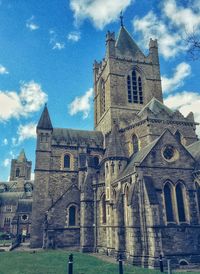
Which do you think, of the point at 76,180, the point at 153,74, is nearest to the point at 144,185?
the point at 76,180

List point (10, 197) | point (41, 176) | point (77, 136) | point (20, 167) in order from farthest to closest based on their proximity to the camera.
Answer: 1. point (20, 167)
2. point (10, 197)
3. point (77, 136)
4. point (41, 176)

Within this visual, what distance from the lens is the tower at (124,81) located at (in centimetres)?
3628

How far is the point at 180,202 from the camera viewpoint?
19203 millimetres

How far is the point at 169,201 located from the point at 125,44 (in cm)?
3098

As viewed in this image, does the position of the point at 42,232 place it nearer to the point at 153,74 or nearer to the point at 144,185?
the point at 144,185

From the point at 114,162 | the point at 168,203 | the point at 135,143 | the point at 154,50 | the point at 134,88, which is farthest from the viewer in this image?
the point at 154,50

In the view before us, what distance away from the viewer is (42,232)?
94.6 feet

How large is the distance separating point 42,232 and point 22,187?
45432 millimetres

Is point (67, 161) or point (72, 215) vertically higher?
point (67, 161)

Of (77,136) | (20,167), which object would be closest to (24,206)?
(20,167)

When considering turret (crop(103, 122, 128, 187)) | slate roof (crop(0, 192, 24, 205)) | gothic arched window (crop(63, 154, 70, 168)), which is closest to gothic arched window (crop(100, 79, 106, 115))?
gothic arched window (crop(63, 154, 70, 168))

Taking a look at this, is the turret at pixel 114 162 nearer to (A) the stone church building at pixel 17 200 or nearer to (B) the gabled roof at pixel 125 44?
(B) the gabled roof at pixel 125 44

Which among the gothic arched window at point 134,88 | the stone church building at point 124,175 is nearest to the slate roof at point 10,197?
the stone church building at point 124,175

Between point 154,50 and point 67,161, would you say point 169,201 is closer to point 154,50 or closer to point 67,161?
point 67,161
